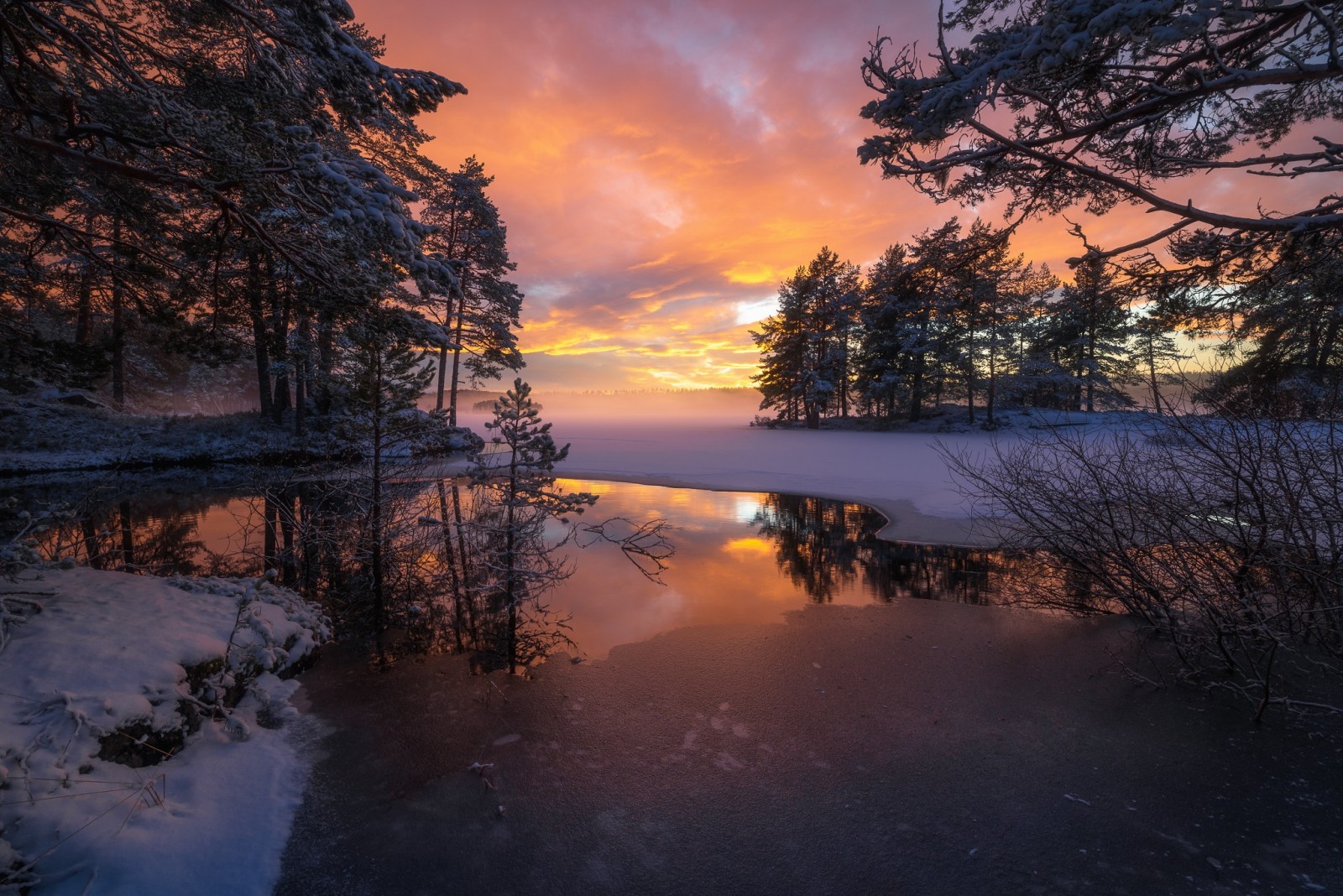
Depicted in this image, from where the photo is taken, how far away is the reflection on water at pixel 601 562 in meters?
7.26

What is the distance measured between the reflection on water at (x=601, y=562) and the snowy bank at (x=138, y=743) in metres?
1.77

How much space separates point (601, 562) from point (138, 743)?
21.2 feet

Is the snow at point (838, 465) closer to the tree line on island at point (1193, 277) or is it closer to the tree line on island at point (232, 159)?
the tree line on island at point (1193, 277)

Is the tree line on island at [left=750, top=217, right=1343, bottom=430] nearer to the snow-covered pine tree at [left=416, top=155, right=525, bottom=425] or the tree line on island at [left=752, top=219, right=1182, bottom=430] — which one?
the tree line on island at [left=752, top=219, right=1182, bottom=430]

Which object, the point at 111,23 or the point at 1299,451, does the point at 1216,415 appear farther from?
the point at 111,23

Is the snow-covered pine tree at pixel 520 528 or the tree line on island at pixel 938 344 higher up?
the tree line on island at pixel 938 344

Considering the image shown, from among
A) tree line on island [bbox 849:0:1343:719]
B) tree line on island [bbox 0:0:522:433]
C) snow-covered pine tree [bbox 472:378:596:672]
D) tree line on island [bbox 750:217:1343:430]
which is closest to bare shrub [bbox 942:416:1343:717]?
tree line on island [bbox 849:0:1343:719]

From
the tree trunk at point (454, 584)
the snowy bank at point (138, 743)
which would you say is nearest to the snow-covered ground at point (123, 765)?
the snowy bank at point (138, 743)

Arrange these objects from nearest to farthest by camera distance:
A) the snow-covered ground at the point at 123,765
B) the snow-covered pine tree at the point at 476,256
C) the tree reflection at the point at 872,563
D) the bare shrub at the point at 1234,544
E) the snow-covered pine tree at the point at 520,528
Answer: the snow-covered ground at the point at 123,765 → the bare shrub at the point at 1234,544 → the snow-covered pine tree at the point at 520,528 → the tree reflection at the point at 872,563 → the snow-covered pine tree at the point at 476,256

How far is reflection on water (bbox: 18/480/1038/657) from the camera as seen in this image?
7262 mm

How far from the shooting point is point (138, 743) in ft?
11.8

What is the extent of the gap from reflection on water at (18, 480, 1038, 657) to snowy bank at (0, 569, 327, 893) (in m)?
1.77

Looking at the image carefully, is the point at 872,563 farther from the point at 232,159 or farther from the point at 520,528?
the point at 232,159

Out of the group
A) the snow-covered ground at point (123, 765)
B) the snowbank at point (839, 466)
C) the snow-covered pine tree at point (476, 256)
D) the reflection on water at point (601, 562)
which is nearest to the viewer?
the snow-covered ground at point (123, 765)
